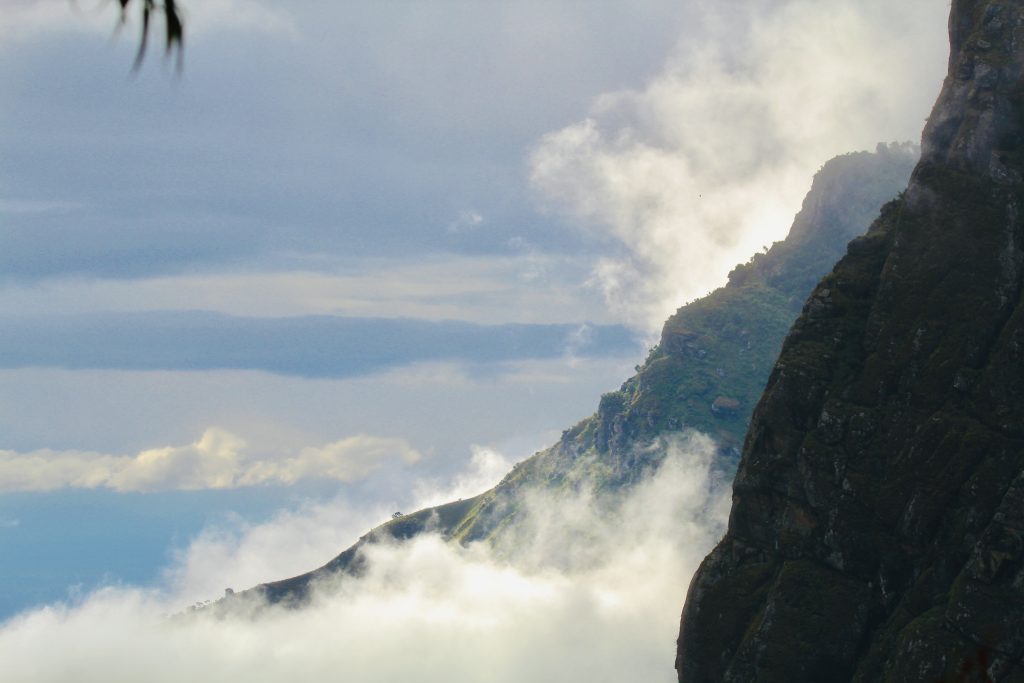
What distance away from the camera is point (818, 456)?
18325cm

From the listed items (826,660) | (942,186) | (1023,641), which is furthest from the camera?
(942,186)

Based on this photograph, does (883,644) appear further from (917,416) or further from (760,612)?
(917,416)

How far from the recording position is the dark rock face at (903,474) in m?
162

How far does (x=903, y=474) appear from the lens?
577 feet

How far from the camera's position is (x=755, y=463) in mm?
191125

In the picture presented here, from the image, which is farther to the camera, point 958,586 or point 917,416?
point 917,416

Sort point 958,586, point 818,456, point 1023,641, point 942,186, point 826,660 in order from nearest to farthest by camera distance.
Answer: point 1023,641 → point 958,586 → point 826,660 → point 818,456 → point 942,186

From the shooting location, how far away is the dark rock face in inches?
6368

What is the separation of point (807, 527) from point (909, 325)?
35.2 m

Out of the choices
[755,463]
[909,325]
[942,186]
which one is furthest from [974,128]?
[755,463]

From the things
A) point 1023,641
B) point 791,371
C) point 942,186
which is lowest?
point 1023,641

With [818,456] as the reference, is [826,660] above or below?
below

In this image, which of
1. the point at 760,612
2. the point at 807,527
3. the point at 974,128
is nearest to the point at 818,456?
the point at 807,527

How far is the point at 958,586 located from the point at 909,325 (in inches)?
1752
